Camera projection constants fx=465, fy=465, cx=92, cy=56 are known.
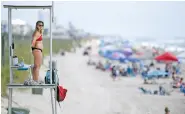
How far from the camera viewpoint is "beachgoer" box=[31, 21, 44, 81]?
6188 millimetres

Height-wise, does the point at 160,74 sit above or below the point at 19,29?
below

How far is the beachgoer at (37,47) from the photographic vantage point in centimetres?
619

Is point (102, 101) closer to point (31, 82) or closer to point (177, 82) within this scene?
point (177, 82)

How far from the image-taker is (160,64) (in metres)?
15.1

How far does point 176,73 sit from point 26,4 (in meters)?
6.02

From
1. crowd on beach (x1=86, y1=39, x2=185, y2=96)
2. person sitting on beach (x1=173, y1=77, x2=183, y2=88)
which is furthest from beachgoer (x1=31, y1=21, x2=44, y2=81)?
person sitting on beach (x1=173, y1=77, x2=183, y2=88)

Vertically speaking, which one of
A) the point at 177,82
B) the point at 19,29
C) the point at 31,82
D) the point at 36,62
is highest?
the point at 19,29

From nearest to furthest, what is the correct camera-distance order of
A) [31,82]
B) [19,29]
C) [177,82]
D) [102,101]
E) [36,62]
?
[31,82]
[36,62]
[102,101]
[19,29]
[177,82]

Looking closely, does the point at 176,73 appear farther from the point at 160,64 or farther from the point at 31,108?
the point at 31,108

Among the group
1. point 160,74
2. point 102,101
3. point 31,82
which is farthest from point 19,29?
point 160,74

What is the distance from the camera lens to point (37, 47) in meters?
6.23

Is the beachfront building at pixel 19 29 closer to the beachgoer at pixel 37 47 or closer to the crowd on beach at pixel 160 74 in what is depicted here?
the beachgoer at pixel 37 47

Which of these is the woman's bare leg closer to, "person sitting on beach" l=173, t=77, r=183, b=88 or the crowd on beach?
the crowd on beach

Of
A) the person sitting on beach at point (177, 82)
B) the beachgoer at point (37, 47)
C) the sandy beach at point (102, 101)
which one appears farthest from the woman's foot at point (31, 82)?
the person sitting on beach at point (177, 82)
